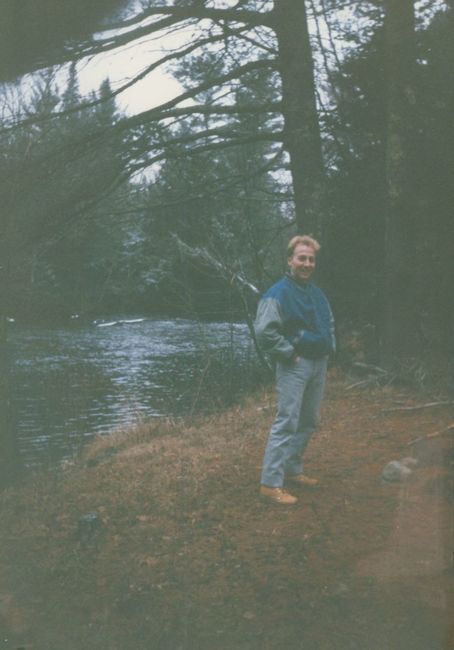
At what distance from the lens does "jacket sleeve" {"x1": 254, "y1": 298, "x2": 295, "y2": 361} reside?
180 inches

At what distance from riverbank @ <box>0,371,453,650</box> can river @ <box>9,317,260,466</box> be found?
3537mm

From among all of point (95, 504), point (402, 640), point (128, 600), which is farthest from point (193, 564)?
point (95, 504)

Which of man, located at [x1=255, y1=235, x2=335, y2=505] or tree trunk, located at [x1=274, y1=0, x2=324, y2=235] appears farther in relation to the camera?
tree trunk, located at [x1=274, y1=0, x2=324, y2=235]

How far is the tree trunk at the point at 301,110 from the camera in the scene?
7.26 m

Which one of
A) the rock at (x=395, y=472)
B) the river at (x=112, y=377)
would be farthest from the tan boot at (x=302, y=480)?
the river at (x=112, y=377)

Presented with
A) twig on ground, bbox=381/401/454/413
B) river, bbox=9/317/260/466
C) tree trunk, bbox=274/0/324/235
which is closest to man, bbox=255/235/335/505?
twig on ground, bbox=381/401/454/413

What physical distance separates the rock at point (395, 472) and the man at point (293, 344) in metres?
0.60

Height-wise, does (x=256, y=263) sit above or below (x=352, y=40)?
below

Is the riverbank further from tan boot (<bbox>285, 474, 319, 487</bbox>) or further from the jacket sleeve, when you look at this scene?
the jacket sleeve

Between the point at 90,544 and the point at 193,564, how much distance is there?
3.31 feet

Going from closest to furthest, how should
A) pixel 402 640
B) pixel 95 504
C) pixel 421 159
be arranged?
pixel 402 640
pixel 95 504
pixel 421 159

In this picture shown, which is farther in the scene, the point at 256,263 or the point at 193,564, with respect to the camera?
the point at 256,263

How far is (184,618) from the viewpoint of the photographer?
374 cm

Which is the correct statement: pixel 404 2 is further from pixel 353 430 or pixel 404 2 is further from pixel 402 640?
pixel 402 640
